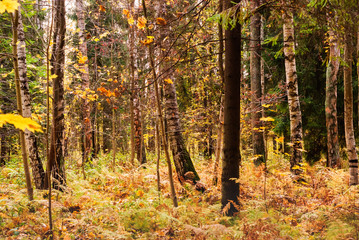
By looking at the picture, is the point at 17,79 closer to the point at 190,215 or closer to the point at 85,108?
the point at 190,215

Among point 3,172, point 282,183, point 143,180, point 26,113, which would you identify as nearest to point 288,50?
point 282,183

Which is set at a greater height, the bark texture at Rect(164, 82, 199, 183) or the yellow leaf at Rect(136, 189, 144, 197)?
the bark texture at Rect(164, 82, 199, 183)

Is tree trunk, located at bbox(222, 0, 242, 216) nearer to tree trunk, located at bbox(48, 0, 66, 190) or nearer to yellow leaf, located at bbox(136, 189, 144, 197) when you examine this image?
yellow leaf, located at bbox(136, 189, 144, 197)

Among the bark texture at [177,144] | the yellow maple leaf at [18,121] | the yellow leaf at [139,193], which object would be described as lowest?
the yellow leaf at [139,193]

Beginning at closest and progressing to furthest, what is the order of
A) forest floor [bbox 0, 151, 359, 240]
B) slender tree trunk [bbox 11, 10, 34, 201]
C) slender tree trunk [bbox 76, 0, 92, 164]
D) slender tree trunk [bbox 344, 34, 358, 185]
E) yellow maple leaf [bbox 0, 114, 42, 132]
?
1. yellow maple leaf [bbox 0, 114, 42, 132]
2. forest floor [bbox 0, 151, 359, 240]
3. slender tree trunk [bbox 11, 10, 34, 201]
4. slender tree trunk [bbox 344, 34, 358, 185]
5. slender tree trunk [bbox 76, 0, 92, 164]

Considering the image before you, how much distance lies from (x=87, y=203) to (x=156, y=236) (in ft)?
6.90

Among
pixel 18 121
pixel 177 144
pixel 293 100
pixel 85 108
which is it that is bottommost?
pixel 177 144

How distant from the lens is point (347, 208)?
4168 mm

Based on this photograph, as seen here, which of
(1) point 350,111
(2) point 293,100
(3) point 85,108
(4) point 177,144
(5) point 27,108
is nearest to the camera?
(5) point 27,108

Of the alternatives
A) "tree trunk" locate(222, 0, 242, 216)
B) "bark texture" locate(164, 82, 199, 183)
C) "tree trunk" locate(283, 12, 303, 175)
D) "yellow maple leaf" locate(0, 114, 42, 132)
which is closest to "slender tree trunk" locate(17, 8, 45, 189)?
"bark texture" locate(164, 82, 199, 183)

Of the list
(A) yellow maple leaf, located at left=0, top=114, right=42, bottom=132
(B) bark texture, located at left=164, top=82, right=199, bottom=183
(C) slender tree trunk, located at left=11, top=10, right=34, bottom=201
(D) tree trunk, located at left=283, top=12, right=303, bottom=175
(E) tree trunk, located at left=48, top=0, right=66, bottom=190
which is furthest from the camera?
(D) tree trunk, located at left=283, top=12, right=303, bottom=175

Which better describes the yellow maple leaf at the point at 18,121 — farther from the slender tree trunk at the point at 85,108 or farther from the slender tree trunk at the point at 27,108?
the slender tree trunk at the point at 85,108

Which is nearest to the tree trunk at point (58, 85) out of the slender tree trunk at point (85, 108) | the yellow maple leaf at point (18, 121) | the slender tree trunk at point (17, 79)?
the slender tree trunk at point (17, 79)

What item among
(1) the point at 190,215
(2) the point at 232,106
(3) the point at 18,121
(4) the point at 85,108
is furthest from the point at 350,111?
(4) the point at 85,108
